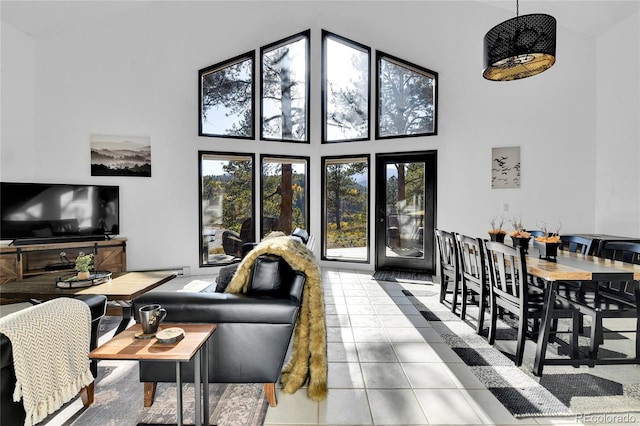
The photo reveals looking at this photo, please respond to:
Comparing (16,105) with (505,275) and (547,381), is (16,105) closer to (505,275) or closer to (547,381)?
(505,275)

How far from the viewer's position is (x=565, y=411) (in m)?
1.98

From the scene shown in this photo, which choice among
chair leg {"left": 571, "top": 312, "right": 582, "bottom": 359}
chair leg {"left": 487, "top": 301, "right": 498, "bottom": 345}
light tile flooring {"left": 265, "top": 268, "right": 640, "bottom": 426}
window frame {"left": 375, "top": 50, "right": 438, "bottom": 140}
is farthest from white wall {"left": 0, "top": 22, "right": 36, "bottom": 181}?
chair leg {"left": 571, "top": 312, "right": 582, "bottom": 359}

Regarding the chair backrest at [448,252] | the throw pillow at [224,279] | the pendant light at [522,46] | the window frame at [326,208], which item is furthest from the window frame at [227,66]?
the pendant light at [522,46]

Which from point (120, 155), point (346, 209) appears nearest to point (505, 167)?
point (346, 209)

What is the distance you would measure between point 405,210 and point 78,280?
4829 mm

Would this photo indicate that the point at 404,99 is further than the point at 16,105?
Yes

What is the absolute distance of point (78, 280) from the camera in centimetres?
312

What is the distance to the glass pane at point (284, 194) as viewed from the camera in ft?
20.2

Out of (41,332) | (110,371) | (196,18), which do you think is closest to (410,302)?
(110,371)

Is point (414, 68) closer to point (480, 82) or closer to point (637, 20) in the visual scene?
point (480, 82)

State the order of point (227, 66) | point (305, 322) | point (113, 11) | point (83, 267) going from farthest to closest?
point (227, 66), point (113, 11), point (83, 267), point (305, 322)

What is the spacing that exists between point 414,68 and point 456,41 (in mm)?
759

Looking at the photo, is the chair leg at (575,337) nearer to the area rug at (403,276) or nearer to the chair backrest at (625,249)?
the chair backrest at (625,249)

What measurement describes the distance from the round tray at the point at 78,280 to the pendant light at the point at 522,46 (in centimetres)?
433
